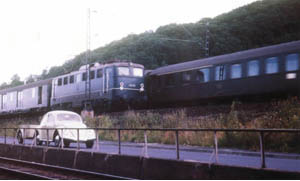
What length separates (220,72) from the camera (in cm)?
2203

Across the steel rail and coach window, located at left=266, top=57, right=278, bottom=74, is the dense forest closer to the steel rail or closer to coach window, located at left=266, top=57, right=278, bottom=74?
coach window, located at left=266, top=57, right=278, bottom=74

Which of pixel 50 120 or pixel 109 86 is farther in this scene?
pixel 109 86

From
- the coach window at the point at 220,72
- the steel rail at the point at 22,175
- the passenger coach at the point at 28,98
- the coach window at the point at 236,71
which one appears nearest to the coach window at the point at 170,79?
the coach window at the point at 220,72

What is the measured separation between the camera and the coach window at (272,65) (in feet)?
63.2

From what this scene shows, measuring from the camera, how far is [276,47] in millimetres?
19656

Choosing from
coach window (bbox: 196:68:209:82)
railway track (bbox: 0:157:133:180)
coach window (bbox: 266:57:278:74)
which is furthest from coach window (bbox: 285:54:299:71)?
railway track (bbox: 0:157:133:180)

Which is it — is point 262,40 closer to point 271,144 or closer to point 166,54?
point 166,54

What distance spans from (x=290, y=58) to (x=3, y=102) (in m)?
37.0

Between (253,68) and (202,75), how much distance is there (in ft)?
11.8

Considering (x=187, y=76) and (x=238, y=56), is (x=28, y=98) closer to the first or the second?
(x=187, y=76)

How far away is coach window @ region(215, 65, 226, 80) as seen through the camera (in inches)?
861

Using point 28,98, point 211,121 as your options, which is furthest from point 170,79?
point 28,98

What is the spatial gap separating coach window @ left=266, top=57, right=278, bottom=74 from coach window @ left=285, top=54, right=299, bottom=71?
0.66 metres

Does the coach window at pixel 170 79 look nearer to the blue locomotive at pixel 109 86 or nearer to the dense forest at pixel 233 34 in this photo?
the blue locomotive at pixel 109 86
